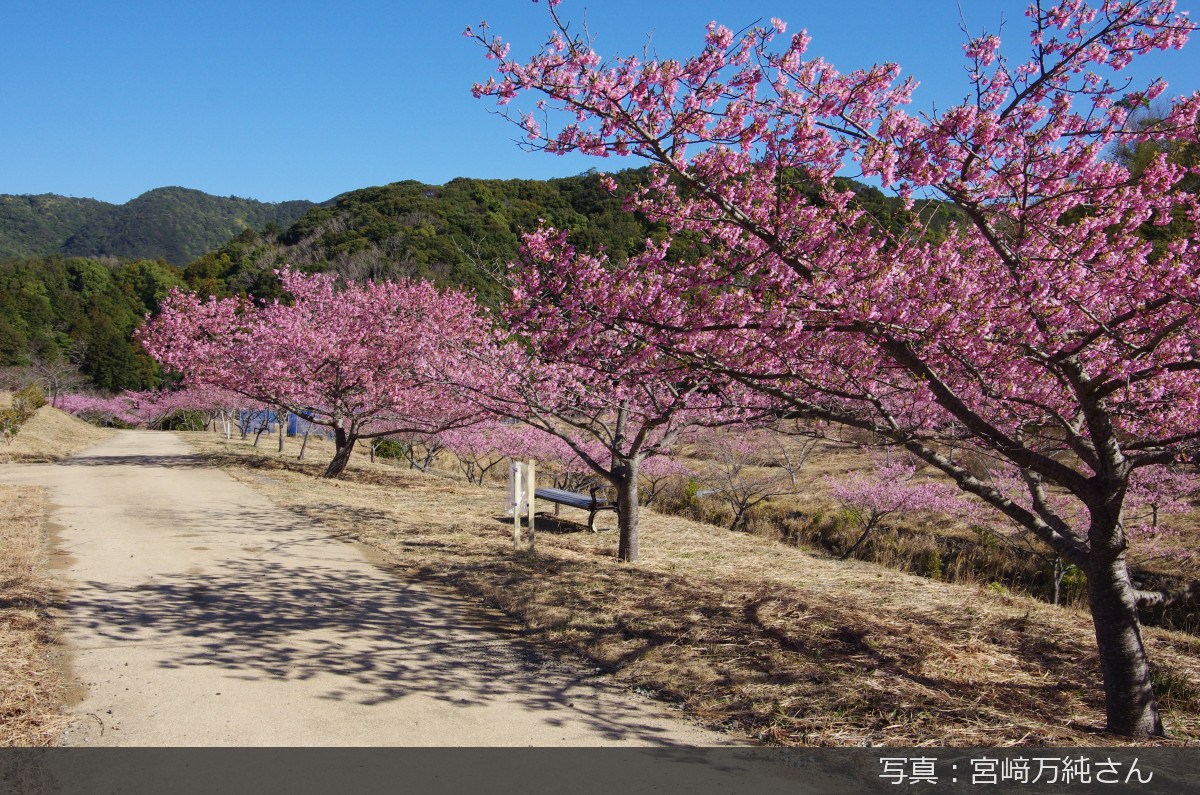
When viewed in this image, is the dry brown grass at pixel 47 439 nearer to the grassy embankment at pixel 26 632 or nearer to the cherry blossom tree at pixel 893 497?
the grassy embankment at pixel 26 632

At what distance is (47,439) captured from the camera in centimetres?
2661

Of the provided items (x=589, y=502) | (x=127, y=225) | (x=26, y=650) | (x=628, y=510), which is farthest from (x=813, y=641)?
(x=127, y=225)

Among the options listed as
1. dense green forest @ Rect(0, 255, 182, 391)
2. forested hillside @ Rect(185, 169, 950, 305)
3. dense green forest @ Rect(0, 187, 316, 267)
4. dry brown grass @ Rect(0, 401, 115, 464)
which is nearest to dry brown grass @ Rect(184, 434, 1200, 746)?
dry brown grass @ Rect(0, 401, 115, 464)

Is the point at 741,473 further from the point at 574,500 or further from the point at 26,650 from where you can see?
the point at 26,650

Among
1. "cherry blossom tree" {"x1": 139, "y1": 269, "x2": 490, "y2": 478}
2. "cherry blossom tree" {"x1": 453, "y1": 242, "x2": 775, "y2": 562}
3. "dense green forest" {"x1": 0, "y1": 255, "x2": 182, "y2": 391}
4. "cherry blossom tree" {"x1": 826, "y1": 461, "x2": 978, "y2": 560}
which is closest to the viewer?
"cherry blossom tree" {"x1": 453, "y1": 242, "x2": 775, "y2": 562}

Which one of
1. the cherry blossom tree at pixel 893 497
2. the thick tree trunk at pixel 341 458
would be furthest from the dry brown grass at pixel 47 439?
the cherry blossom tree at pixel 893 497

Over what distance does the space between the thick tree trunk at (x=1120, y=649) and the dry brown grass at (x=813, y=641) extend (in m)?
0.20

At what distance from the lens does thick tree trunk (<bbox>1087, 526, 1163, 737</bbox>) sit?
3.95 m

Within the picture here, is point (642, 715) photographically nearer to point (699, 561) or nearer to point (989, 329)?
point (989, 329)

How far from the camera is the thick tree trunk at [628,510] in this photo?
338 inches

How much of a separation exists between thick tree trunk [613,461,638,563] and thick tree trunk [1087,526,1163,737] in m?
5.06

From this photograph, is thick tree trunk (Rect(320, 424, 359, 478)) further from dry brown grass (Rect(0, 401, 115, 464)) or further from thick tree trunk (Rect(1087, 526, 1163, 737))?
thick tree trunk (Rect(1087, 526, 1163, 737))

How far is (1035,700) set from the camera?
14.5 feet

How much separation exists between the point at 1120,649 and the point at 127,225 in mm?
136470
